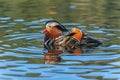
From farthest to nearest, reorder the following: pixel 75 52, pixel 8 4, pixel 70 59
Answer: pixel 8 4 → pixel 75 52 → pixel 70 59

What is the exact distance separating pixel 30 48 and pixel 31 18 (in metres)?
6.16

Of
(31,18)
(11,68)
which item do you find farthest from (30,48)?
(31,18)

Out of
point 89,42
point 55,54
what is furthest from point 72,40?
point 55,54

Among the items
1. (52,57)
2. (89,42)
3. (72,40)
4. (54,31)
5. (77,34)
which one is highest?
(54,31)

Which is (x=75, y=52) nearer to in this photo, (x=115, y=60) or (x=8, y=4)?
(x=115, y=60)

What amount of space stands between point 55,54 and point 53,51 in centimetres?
48

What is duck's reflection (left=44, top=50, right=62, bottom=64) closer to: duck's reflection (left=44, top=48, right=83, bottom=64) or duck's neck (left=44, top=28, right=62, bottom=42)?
duck's reflection (left=44, top=48, right=83, bottom=64)

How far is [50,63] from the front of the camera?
13.4 metres

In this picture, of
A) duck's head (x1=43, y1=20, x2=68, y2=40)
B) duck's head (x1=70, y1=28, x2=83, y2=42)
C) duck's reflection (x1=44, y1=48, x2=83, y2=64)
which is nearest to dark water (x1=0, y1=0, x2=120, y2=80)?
duck's reflection (x1=44, y1=48, x2=83, y2=64)

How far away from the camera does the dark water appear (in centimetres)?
1237

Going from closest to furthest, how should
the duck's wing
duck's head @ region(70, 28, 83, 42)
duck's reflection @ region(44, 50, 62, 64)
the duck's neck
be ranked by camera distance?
duck's reflection @ region(44, 50, 62, 64) < the duck's wing < duck's head @ region(70, 28, 83, 42) < the duck's neck

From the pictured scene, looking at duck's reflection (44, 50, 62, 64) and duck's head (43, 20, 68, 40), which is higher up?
duck's head (43, 20, 68, 40)

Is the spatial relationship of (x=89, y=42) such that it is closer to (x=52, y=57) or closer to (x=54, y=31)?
(x=54, y=31)

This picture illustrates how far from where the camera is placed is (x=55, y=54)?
14648 millimetres
